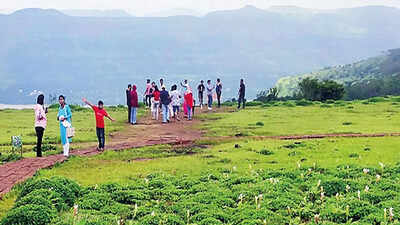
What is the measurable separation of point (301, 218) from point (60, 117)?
35.9ft

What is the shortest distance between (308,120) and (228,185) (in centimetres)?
2039

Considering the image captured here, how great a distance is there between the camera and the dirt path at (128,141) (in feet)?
58.7

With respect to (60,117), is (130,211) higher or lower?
lower

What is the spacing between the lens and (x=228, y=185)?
15.6 meters

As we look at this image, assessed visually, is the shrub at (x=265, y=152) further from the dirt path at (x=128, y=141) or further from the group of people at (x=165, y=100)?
the group of people at (x=165, y=100)

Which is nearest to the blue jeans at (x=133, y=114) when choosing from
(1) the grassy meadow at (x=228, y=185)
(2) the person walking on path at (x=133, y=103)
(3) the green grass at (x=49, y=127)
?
(2) the person walking on path at (x=133, y=103)

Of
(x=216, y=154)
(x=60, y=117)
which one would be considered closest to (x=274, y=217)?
(x=216, y=154)

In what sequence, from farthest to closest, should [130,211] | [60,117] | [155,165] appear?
1. [60,117]
2. [155,165]
3. [130,211]

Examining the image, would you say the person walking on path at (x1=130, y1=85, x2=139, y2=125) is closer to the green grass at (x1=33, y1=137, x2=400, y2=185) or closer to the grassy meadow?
the grassy meadow

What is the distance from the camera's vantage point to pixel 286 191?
47.4ft

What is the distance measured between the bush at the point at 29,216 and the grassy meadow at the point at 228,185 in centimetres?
2

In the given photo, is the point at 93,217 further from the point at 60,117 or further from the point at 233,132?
the point at 233,132

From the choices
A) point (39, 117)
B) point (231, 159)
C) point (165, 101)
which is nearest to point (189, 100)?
point (165, 101)

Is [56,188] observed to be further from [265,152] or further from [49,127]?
[49,127]
